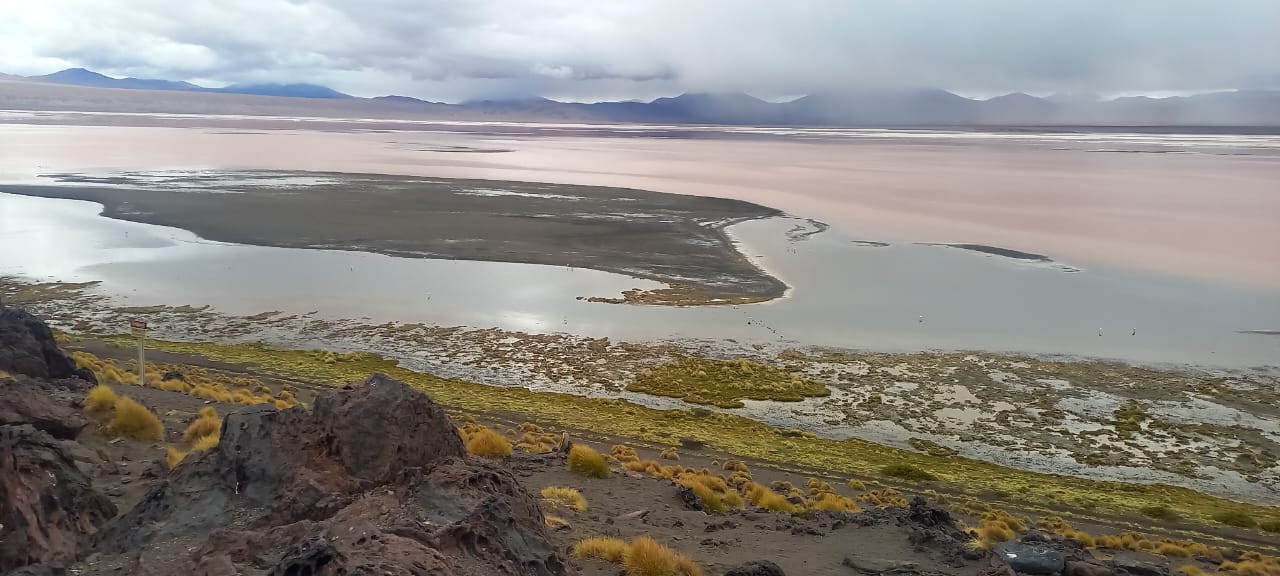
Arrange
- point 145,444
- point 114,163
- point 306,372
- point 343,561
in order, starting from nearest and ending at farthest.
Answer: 1. point 343,561
2. point 145,444
3. point 306,372
4. point 114,163

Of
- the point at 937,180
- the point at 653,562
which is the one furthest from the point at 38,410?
the point at 937,180

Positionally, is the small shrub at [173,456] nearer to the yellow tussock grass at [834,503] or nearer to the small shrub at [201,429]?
the small shrub at [201,429]

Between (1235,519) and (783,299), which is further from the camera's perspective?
(783,299)

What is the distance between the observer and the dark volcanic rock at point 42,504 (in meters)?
6.50

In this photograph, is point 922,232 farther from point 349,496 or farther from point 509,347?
point 349,496

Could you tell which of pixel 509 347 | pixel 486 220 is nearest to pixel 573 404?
pixel 509 347

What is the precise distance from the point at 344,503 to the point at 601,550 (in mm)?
2590

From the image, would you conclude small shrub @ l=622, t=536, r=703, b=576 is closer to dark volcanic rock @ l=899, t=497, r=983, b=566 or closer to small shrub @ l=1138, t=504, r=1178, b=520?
dark volcanic rock @ l=899, t=497, r=983, b=566

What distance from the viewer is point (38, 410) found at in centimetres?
1006

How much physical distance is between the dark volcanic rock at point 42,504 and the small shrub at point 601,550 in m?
4.35

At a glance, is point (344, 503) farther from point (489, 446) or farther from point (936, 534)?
point (936, 534)

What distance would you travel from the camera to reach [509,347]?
25.1 meters

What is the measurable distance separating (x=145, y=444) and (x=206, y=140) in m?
124

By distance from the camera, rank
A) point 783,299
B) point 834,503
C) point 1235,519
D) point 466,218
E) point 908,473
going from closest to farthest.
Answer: point 834,503 → point 1235,519 → point 908,473 → point 783,299 → point 466,218
